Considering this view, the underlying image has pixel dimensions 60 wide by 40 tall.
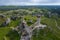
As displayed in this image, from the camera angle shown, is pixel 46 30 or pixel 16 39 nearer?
pixel 16 39

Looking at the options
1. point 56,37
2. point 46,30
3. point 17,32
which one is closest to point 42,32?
point 46,30

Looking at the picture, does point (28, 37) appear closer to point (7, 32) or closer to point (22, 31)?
point (22, 31)

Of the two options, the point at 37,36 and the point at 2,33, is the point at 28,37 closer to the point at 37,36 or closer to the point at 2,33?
the point at 37,36

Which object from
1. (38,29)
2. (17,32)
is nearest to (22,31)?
(17,32)

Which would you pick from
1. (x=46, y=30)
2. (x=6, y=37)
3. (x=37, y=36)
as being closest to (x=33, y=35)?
(x=37, y=36)

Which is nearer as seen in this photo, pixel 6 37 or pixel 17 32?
pixel 6 37

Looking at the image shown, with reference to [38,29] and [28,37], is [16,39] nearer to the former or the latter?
[28,37]

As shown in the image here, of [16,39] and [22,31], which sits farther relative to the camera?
[22,31]
